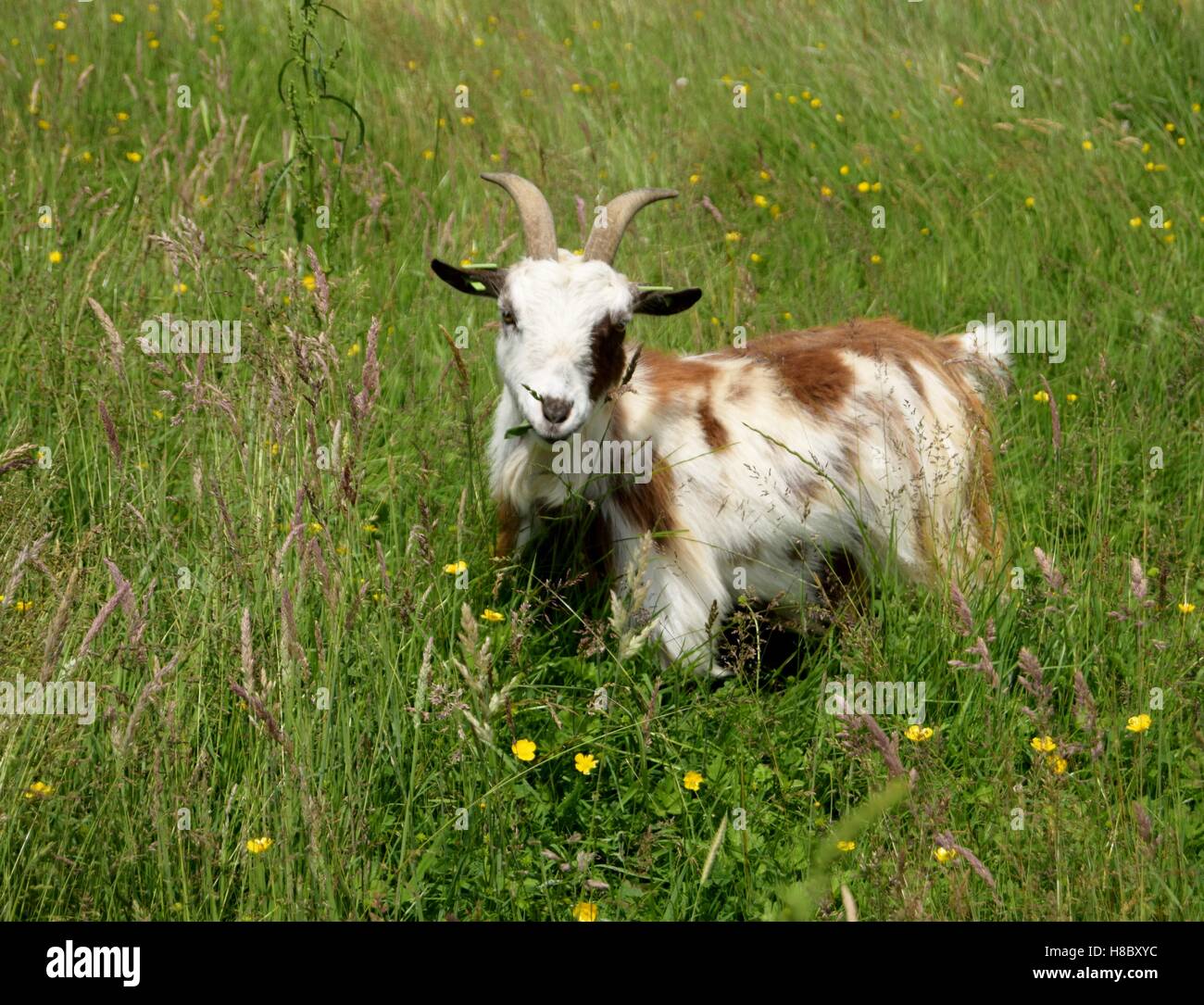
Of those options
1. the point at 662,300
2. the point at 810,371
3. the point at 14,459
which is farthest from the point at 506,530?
the point at 14,459

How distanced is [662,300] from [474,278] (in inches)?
23.7

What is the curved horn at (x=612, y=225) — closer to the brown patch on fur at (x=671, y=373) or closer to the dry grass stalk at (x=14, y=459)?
the brown patch on fur at (x=671, y=373)

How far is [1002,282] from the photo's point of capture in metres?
5.80

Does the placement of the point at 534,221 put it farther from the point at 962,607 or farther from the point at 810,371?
the point at 962,607

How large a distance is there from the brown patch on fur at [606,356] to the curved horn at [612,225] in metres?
0.29

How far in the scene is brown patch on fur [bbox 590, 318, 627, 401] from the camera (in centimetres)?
378

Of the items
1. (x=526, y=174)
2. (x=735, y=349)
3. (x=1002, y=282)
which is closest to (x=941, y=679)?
(x=735, y=349)

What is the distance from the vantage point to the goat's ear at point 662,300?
400 centimetres

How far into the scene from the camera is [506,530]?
418 cm

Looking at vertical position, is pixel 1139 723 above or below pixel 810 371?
below

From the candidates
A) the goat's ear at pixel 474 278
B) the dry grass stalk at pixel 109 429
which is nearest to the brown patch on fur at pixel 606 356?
the goat's ear at pixel 474 278

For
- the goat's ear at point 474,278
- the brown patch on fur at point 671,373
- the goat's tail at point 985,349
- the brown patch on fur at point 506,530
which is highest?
the goat's ear at point 474,278

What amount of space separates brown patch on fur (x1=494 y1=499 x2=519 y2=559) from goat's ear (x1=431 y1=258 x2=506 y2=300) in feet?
2.23

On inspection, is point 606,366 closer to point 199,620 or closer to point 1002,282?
point 199,620
